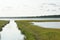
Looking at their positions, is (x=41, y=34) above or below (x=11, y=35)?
above

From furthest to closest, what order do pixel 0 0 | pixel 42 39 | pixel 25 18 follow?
1. pixel 25 18
2. pixel 0 0
3. pixel 42 39

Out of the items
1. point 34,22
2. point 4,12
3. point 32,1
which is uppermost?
point 32,1

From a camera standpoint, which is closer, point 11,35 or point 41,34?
point 41,34

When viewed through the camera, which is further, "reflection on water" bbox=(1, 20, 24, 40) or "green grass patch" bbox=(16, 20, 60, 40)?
"reflection on water" bbox=(1, 20, 24, 40)

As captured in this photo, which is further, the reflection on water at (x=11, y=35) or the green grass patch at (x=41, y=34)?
the reflection on water at (x=11, y=35)

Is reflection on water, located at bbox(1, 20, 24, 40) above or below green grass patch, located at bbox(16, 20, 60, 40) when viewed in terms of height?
below

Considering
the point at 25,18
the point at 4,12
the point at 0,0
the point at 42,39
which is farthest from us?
the point at 25,18

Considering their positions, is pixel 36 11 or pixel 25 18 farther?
pixel 25 18

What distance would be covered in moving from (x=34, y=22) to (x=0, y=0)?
2.33 meters

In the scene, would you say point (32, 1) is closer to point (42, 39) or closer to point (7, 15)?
point (7, 15)

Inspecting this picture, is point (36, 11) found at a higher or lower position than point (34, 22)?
higher

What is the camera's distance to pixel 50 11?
8672 mm

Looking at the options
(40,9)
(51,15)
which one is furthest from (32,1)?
(51,15)

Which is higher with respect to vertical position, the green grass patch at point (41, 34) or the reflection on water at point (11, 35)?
the green grass patch at point (41, 34)
